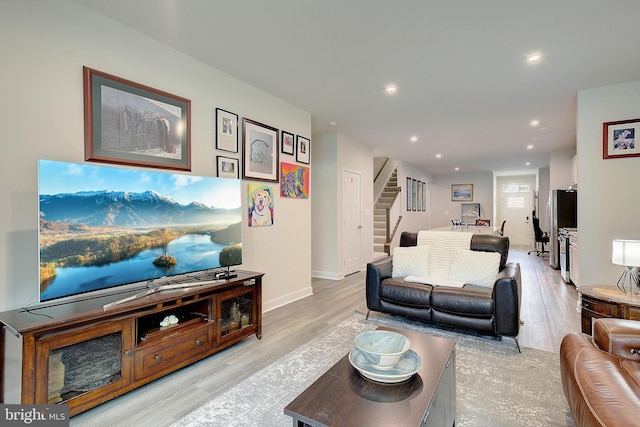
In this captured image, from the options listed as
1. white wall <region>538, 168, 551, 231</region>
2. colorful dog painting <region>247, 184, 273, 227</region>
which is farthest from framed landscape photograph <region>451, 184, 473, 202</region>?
colorful dog painting <region>247, 184, 273, 227</region>

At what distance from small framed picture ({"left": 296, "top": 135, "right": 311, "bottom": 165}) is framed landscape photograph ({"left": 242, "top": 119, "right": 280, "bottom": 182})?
0.49 meters

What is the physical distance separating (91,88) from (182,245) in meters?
1.34

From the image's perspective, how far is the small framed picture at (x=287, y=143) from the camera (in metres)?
4.05

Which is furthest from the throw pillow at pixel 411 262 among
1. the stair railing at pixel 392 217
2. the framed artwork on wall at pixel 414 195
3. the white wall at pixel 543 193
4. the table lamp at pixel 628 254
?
the white wall at pixel 543 193

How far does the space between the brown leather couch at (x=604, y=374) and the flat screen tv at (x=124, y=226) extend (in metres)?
2.53

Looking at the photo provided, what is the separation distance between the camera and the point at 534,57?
2.86m

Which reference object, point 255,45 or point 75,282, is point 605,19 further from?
point 75,282

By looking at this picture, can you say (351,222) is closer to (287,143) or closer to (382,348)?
(287,143)

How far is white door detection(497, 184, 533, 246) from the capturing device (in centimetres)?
1129

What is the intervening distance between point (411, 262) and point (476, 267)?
0.68 m

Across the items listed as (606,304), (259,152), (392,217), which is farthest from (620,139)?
(392,217)

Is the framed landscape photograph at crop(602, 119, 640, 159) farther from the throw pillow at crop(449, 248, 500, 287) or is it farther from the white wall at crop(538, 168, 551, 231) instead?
the white wall at crop(538, 168, 551, 231)

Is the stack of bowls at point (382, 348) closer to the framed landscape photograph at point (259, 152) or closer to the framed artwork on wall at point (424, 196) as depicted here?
the framed landscape photograph at point (259, 152)

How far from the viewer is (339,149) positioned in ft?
18.2
